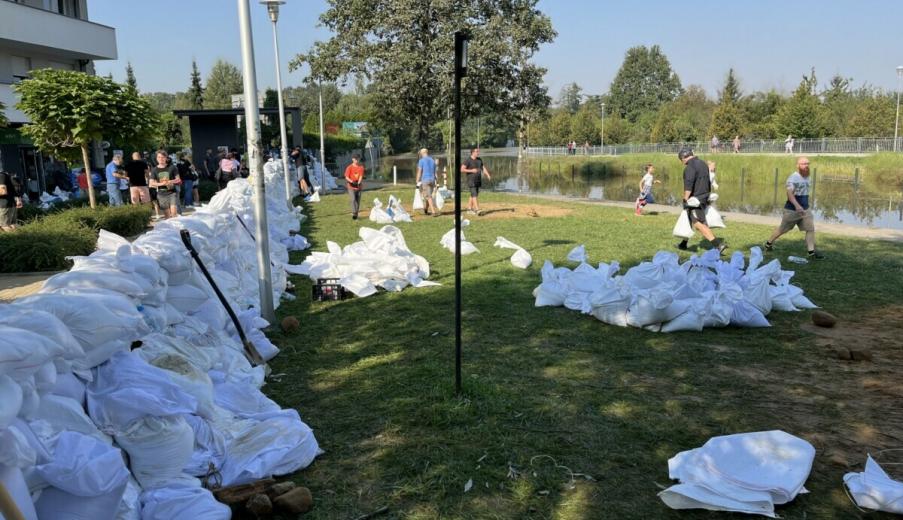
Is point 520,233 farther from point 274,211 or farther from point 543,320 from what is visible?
point 543,320

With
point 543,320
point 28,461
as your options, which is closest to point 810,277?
point 543,320

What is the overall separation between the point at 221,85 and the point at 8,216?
95.8 m

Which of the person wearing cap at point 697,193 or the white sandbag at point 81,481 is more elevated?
the person wearing cap at point 697,193

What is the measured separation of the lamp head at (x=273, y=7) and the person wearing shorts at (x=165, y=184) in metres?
4.86

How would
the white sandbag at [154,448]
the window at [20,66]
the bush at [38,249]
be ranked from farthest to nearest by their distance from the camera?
the window at [20,66] < the bush at [38,249] < the white sandbag at [154,448]

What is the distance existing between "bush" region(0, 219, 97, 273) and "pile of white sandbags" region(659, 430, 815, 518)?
31.1ft

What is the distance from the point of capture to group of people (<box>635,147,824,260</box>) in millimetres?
10352

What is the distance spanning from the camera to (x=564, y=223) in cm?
1534

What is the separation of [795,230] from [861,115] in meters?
39.1

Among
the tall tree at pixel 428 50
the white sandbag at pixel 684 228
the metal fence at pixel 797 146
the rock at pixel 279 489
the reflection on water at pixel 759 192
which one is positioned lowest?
the reflection on water at pixel 759 192

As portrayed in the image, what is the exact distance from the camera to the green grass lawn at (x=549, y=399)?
3.54 meters

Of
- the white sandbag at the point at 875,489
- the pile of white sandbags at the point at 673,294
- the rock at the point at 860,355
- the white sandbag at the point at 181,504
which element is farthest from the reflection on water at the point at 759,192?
the white sandbag at the point at 181,504

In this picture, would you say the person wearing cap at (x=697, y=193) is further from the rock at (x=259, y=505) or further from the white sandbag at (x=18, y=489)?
the white sandbag at (x=18, y=489)

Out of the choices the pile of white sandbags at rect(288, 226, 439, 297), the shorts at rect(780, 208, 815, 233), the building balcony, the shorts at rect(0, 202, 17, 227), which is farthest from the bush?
the building balcony
